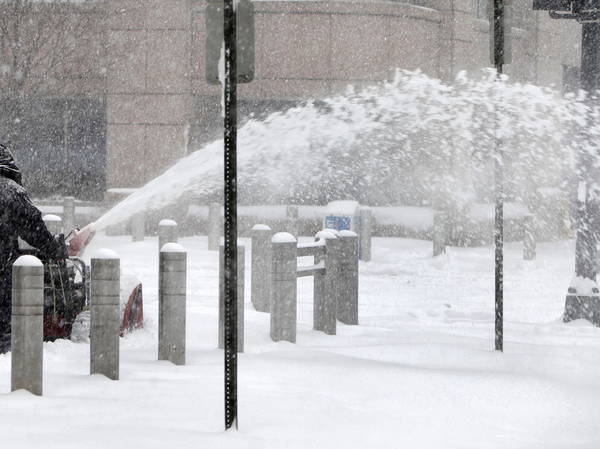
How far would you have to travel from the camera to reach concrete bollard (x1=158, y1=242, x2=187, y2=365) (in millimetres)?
8438

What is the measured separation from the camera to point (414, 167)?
26750 millimetres

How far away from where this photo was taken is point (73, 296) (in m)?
8.64

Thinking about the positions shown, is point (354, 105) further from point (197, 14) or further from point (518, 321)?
point (518, 321)

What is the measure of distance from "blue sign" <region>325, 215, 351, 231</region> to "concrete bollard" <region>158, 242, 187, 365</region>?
443 inches

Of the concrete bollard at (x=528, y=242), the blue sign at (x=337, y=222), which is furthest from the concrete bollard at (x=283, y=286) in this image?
the concrete bollard at (x=528, y=242)

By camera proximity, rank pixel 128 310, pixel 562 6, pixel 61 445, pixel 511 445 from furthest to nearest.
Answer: pixel 562 6, pixel 128 310, pixel 511 445, pixel 61 445

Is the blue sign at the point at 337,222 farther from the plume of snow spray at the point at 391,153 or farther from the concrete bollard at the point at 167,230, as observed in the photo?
the concrete bollard at the point at 167,230

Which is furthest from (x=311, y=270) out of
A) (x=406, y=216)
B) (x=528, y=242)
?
(x=406, y=216)

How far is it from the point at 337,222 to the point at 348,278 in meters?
8.57

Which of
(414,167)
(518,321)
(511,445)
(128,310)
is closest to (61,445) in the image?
(511,445)

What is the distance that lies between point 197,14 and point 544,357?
55.4 feet

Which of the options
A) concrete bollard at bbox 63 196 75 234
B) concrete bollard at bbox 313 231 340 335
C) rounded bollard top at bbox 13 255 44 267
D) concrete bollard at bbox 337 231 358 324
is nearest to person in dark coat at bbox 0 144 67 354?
rounded bollard top at bbox 13 255 44 267

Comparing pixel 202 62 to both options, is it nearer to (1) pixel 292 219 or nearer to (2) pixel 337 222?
(1) pixel 292 219

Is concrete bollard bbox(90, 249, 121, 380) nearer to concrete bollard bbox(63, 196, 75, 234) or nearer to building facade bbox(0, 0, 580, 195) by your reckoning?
concrete bollard bbox(63, 196, 75, 234)
